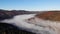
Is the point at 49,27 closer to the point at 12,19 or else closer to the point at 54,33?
the point at 54,33

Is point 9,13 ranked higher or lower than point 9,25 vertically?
higher

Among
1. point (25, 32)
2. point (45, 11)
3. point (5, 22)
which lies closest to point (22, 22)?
point (25, 32)

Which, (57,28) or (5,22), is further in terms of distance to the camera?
(5,22)

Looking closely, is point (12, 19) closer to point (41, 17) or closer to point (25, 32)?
point (25, 32)

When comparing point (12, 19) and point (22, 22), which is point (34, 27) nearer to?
point (22, 22)

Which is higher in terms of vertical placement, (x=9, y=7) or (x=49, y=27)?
(x=9, y=7)

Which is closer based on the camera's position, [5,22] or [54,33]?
[54,33]

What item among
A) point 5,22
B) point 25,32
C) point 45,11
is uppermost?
point 45,11

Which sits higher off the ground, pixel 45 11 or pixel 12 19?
pixel 45 11

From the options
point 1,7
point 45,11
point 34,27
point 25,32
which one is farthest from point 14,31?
point 45,11
